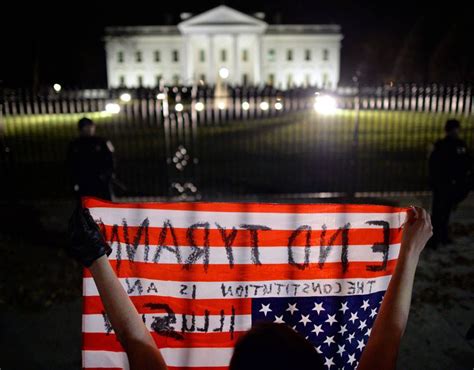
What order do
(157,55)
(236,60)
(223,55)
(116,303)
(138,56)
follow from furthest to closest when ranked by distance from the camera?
(223,55), (236,60), (157,55), (138,56), (116,303)

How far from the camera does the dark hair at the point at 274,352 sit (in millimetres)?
1196

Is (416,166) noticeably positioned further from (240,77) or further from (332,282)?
(240,77)

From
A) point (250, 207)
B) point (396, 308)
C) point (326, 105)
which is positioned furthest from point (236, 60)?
point (396, 308)

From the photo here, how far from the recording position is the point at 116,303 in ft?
4.93

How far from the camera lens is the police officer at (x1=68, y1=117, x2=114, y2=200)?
19.6 feet

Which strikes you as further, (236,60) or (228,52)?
(228,52)

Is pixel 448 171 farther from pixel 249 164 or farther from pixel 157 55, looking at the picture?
pixel 157 55

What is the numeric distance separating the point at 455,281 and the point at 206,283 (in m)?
4.13

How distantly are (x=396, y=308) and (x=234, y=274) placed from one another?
924 mm

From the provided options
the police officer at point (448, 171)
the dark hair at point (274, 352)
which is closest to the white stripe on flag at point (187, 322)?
the dark hair at point (274, 352)

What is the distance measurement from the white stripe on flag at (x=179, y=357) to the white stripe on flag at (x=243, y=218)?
25.4 inches

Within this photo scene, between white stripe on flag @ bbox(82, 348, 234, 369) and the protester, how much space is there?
32.6 inches

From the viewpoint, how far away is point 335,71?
236ft

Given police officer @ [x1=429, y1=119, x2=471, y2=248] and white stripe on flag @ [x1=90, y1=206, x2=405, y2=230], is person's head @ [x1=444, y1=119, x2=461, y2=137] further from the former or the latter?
white stripe on flag @ [x1=90, y1=206, x2=405, y2=230]
